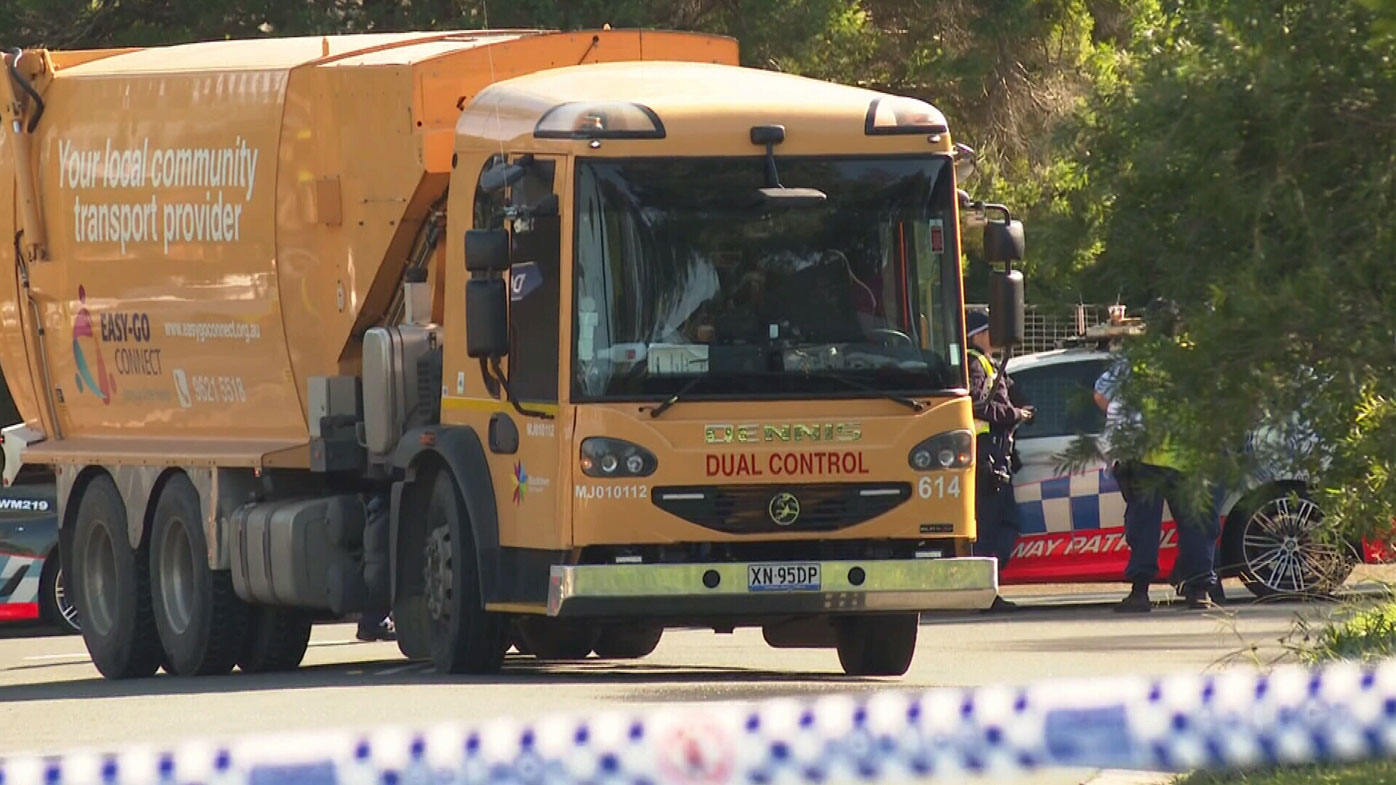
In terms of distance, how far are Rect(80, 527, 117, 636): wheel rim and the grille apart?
559 centimetres

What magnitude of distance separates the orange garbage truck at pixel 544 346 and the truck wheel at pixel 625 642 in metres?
0.03

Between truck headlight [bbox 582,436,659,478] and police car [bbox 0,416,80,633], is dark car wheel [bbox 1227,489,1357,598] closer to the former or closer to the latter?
truck headlight [bbox 582,436,659,478]

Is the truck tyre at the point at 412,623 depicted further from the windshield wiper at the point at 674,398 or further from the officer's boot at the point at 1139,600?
the officer's boot at the point at 1139,600

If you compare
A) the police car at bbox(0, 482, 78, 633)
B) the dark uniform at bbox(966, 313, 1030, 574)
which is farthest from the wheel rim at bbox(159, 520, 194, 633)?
the dark uniform at bbox(966, 313, 1030, 574)

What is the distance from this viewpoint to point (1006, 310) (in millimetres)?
13281

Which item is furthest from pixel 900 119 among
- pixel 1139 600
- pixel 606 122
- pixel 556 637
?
pixel 1139 600

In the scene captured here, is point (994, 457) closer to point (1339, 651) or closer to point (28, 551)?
point (1339, 651)

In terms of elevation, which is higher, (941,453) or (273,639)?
(941,453)

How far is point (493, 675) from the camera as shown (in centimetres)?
1324

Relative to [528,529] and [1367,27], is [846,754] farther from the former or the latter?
[528,529]

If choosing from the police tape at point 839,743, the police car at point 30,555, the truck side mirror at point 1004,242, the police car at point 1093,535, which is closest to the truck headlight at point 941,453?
the truck side mirror at point 1004,242

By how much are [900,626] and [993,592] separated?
2.78 feet

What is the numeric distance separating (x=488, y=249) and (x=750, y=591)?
1942mm

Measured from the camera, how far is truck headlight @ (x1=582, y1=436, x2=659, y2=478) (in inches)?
489
